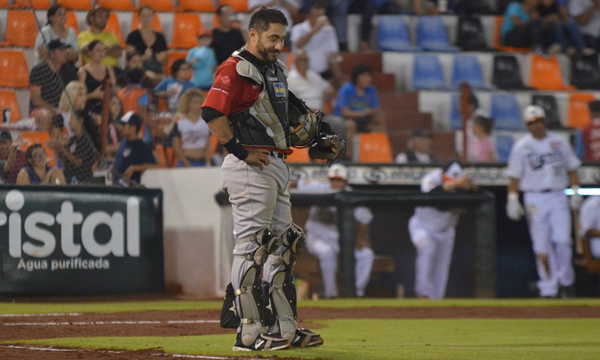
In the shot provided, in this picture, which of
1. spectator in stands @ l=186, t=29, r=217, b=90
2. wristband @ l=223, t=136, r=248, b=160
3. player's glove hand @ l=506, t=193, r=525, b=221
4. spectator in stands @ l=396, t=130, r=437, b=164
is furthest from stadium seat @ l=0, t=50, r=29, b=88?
player's glove hand @ l=506, t=193, r=525, b=221

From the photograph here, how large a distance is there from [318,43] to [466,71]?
2891 millimetres

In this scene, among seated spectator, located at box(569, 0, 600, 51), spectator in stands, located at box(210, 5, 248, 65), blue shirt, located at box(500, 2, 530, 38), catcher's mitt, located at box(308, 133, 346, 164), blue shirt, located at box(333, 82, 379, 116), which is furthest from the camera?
seated spectator, located at box(569, 0, 600, 51)

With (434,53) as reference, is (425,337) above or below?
below

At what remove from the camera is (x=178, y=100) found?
1155cm

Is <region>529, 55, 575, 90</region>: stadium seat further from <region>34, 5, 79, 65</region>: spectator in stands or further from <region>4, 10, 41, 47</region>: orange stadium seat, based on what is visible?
<region>4, 10, 41, 47</region>: orange stadium seat

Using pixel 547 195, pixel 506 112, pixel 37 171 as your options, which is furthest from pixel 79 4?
pixel 506 112

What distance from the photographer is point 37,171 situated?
9859mm

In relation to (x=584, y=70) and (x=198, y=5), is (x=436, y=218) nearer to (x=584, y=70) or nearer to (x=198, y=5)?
(x=198, y=5)

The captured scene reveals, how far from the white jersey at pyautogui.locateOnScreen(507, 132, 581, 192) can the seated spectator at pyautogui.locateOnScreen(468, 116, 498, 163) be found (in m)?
0.94

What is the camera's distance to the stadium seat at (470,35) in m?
16.8

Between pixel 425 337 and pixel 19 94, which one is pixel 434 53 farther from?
pixel 425 337

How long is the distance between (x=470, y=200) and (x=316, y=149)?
613 centimetres

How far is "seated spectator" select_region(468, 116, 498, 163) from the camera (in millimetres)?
12914

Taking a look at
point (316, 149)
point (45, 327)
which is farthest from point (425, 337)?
point (45, 327)
